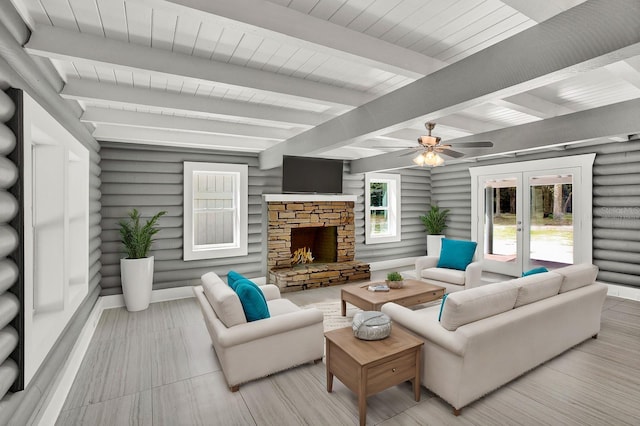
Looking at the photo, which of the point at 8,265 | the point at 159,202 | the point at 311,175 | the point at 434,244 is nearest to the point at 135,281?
the point at 159,202

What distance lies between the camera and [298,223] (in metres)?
6.17

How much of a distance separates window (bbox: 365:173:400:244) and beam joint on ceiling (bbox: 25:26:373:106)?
474 centimetres

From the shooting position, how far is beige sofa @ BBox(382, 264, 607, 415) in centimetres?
225

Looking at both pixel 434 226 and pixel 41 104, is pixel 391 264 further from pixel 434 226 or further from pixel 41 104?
pixel 41 104

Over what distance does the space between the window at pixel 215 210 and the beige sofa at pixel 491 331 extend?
11.4 feet

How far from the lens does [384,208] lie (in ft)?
24.7

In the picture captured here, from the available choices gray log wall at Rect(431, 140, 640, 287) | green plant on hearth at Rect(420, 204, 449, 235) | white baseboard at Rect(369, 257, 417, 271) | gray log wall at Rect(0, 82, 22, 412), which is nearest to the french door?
gray log wall at Rect(431, 140, 640, 287)

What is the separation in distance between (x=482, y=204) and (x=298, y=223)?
3.97 meters

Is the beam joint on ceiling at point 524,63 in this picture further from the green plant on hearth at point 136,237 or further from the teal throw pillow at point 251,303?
the green plant on hearth at point 136,237

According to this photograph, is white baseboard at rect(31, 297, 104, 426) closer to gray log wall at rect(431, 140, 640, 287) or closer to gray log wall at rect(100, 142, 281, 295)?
gray log wall at rect(100, 142, 281, 295)

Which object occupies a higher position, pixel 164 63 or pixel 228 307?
pixel 164 63

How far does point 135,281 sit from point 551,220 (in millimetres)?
6981

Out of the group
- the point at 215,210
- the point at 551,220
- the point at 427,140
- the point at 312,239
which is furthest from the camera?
the point at 312,239

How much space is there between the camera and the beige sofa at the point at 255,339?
2562 mm
